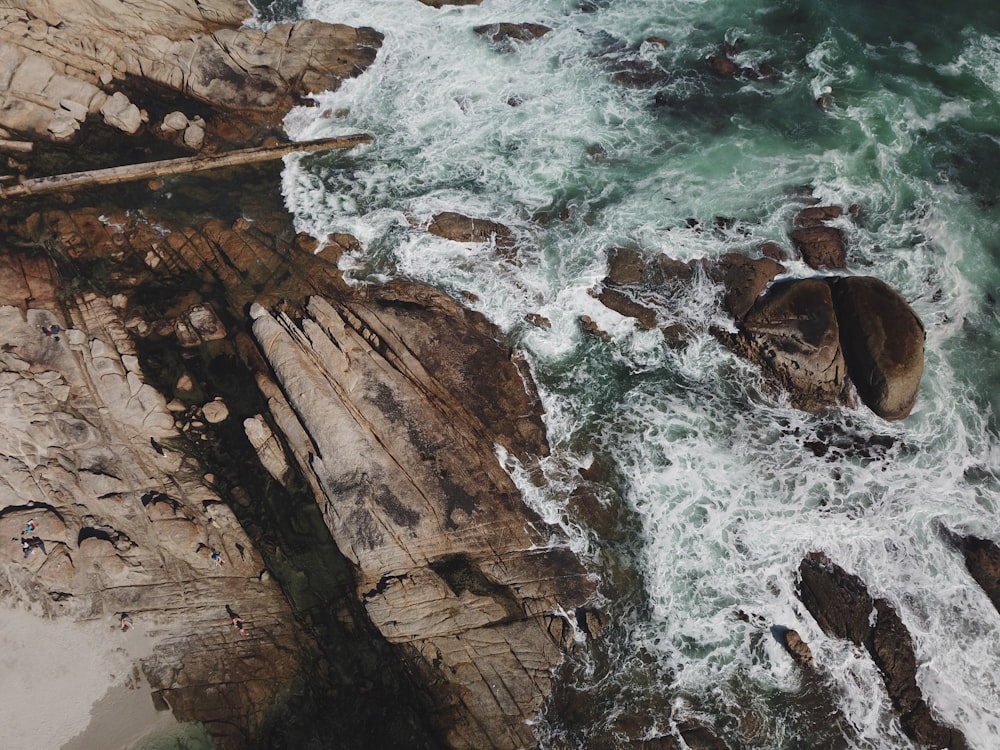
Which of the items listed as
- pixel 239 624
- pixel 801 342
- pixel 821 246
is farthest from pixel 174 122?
pixel 821 246

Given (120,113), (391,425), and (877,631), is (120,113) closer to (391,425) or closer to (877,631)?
(391,425)

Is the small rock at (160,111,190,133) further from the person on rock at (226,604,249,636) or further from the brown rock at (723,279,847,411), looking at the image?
the brown rock at (723,279,847,411)

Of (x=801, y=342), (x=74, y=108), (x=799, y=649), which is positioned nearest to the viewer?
(x=799, y=649)

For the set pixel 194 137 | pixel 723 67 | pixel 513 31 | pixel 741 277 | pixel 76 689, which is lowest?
pixel 76 689

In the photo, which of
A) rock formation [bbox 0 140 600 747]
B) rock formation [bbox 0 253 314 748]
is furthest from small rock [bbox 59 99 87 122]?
rock formation [bbox 0 253 314 748]

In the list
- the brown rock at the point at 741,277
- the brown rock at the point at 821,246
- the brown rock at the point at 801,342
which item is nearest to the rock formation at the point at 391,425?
the brown rock at the point at 741,277

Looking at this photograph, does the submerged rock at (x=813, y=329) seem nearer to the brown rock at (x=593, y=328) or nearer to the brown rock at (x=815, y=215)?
the brown rock at (x=593, y=328)

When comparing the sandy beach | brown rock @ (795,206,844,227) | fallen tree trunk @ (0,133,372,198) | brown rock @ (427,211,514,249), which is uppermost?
fallen tree trunk @ (0,133,372,198)

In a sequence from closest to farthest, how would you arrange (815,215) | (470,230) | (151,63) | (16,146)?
(815,215) → (470,230) → (16,146) → (151,63)
